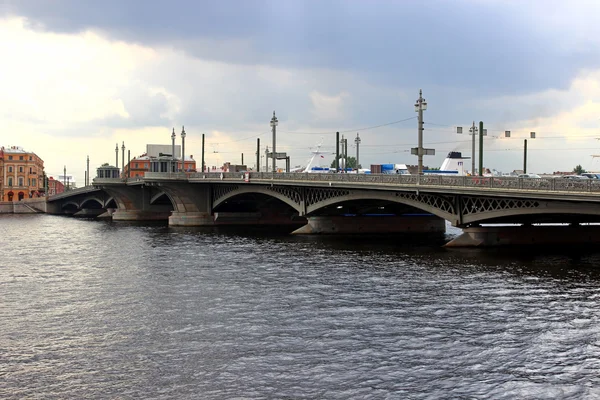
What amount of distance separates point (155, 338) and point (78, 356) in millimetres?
2767

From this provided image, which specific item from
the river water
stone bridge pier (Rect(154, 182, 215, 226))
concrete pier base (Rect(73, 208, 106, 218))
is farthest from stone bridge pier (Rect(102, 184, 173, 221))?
the river water

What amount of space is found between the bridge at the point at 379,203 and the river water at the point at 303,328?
12.5 feet

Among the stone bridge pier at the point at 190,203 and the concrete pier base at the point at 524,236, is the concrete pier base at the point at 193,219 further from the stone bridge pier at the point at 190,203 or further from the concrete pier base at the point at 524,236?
the concrete pier base at the point at 524,236

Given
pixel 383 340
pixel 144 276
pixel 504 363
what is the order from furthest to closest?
pixel 144 276 → pixel 383 340 → pixel 504 363

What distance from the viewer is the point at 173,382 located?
53.5 feet

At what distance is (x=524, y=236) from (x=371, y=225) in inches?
741

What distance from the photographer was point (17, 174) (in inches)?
6186

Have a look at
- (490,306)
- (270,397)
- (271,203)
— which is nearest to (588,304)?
(490,306)

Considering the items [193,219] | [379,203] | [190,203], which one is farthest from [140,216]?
[379,203]

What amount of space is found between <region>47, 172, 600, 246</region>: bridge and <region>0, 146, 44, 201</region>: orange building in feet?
216

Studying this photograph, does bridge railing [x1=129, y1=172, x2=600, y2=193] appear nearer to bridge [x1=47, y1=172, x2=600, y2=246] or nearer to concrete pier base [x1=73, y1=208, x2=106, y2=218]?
bridge [x1=47, y1=172, x2=600, y2=246]

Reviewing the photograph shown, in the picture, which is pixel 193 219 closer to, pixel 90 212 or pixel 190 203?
pixel 190 203

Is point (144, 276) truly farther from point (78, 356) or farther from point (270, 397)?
point (270, 397)

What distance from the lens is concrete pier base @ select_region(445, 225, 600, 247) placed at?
4531 centimetres
